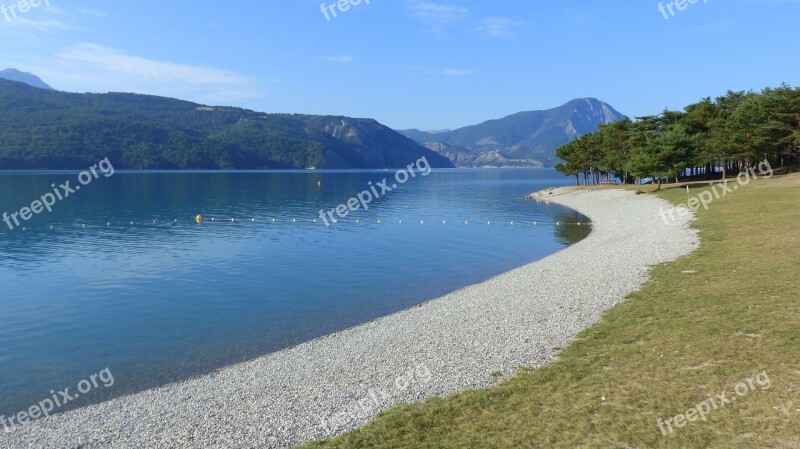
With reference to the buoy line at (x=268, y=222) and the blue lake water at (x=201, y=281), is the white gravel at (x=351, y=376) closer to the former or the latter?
the blue lake water at (x=201, y=281)

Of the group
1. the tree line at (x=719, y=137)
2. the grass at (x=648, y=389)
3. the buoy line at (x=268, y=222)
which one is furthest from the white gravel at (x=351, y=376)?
the tree line at (x=719, y=137)

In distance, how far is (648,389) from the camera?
14.1 m

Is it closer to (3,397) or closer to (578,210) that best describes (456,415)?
(3,397)

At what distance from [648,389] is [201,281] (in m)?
36.0

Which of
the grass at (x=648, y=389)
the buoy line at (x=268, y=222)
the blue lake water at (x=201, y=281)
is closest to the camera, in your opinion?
the grass at (x=648, y=389)

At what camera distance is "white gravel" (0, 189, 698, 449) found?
15398mm

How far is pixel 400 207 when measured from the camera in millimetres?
111938

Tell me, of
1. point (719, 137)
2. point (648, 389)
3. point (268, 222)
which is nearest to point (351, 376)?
point (648, 389)

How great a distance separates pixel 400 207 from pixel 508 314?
8679 cm

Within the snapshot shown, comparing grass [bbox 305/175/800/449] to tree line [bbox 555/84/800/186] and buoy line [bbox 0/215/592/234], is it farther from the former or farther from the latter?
tree line [bbox 555/84/800/186]

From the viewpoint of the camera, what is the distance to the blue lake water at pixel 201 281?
24.8 meters

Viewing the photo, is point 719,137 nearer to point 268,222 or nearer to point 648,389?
Answer: point 268,222

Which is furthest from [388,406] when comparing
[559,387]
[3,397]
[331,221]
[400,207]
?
[400,207]

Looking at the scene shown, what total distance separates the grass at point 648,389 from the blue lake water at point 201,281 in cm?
1384
